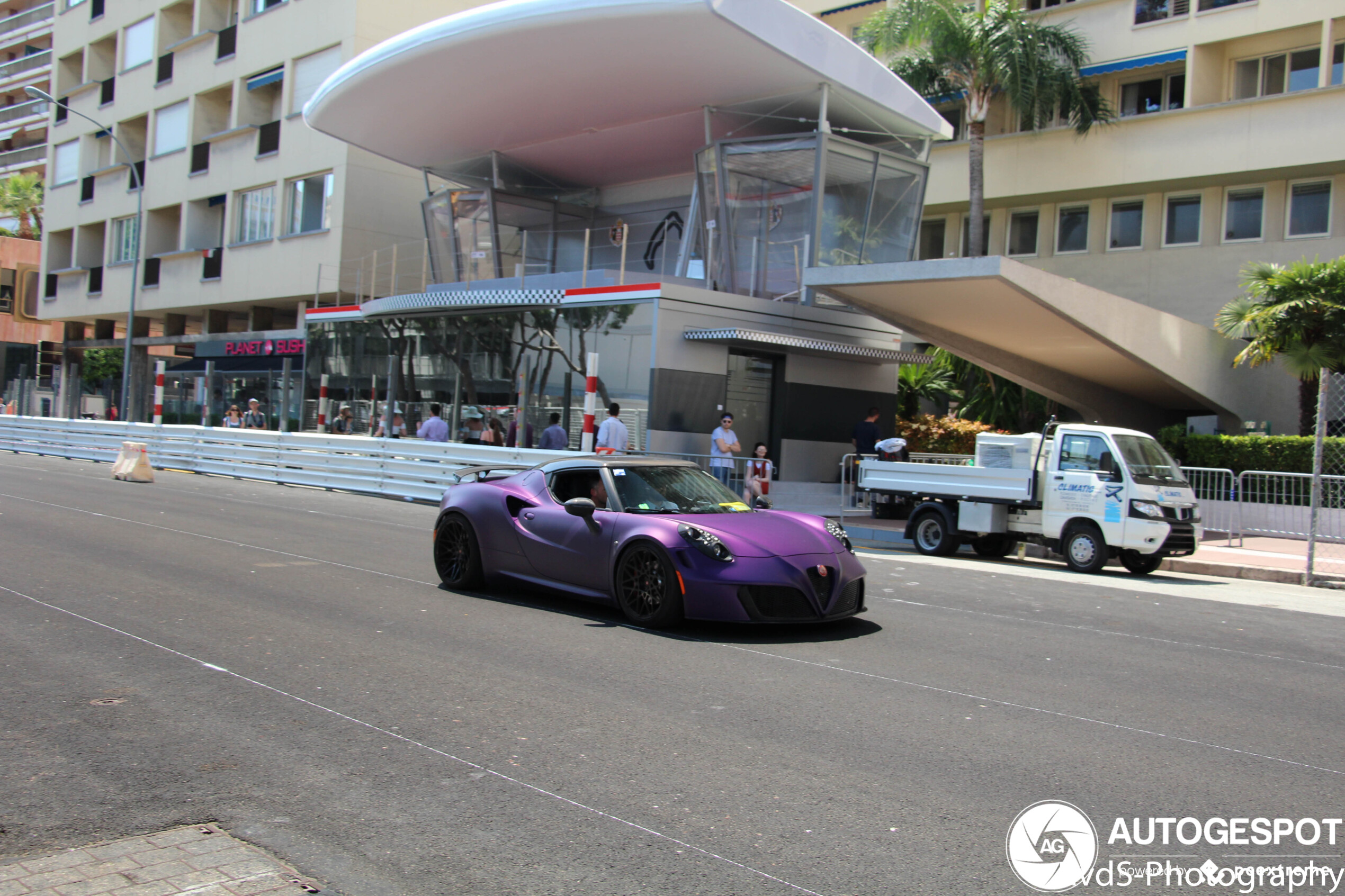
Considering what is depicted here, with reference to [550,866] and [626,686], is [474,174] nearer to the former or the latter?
[626,686]

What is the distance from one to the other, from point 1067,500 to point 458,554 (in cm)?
865

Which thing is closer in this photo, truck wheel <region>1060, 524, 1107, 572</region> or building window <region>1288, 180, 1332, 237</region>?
truck wheel <region>1060, 524, 1107, 572</region>

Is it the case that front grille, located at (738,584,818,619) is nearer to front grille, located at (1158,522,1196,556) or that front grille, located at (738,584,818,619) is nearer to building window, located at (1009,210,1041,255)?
front grille, located at (1158,522,1196,556)

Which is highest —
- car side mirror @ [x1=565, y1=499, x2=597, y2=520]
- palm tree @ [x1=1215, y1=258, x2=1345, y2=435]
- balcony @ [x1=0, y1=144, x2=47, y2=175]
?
balcony @ [x1=0, y1=144, x2=47, y2=175]

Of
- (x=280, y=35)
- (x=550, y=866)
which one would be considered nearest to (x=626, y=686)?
(x=550, y=866)

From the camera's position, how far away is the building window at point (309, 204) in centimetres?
3762

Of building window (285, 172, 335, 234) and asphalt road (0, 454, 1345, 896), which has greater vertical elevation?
building window (285, 172, 335, 234)

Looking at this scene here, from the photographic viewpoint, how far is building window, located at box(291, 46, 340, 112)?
3747 cm

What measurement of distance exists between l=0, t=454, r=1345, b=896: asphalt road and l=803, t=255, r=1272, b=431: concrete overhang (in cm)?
988

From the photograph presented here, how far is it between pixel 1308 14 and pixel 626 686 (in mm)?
28853

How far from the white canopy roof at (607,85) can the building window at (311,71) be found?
340 inches

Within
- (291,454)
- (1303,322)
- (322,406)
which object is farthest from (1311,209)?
(322,406)

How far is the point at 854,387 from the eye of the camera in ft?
81.8

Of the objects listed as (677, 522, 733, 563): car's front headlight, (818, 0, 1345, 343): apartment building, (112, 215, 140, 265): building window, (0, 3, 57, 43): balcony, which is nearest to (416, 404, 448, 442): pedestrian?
(677, 522, 733, 563): car's front headlight
